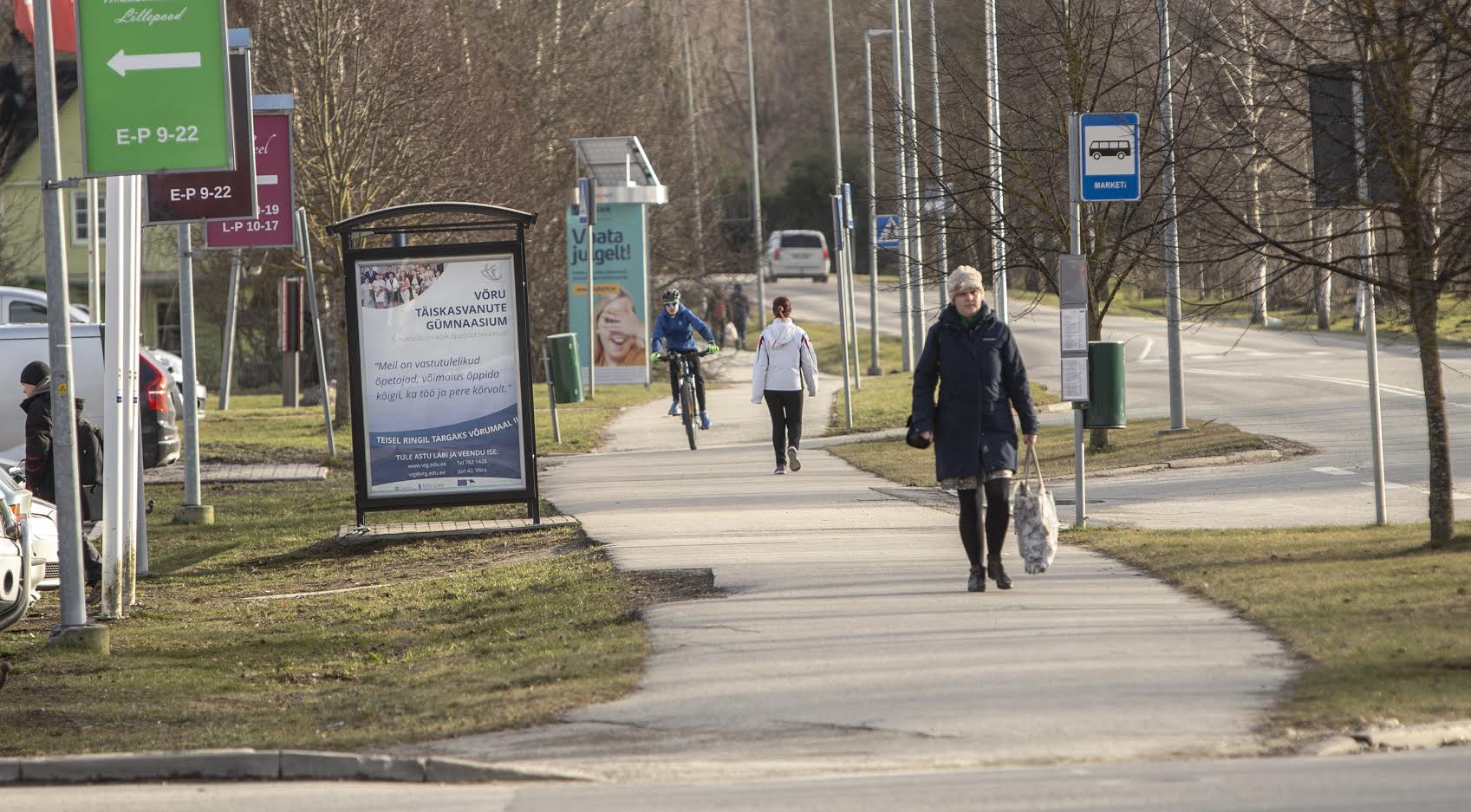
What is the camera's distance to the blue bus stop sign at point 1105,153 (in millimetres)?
13133

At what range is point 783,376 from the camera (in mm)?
18016

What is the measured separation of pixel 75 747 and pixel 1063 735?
14.1ft

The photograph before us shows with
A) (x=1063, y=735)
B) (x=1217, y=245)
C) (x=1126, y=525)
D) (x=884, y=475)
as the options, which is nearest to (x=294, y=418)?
(x=884, y=475)

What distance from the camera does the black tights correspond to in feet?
32.6

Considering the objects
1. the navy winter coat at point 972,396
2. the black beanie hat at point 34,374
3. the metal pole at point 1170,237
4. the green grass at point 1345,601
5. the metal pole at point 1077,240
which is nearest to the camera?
the green grass at point 1345,601

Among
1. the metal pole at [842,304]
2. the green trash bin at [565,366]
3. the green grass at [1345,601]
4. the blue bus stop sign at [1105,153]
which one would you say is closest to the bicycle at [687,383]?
the green trash bin at [565,366]

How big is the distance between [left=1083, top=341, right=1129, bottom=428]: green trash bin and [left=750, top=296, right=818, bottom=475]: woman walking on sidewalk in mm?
2722

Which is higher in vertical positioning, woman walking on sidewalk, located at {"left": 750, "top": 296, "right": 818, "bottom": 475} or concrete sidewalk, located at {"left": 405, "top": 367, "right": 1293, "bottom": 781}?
woman walking on sidewalk, located at {"left": 750, "top": 296, "right": 818, "bottom": 475}

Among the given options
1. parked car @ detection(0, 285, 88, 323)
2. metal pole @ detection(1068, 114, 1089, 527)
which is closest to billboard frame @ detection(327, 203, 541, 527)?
metal pole @ detection(1068, 114, 1089, 527)

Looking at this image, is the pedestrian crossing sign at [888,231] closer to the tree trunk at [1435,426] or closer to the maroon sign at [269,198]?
the maroon sign at [269,198]

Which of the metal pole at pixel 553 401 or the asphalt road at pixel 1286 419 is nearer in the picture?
the asphalt road at pixel 1286 419

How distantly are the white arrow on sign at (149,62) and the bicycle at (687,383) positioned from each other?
10666mm

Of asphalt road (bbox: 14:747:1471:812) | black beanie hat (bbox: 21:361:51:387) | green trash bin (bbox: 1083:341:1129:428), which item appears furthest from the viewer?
green trash bin (bbox: 1083:341:1129:428)

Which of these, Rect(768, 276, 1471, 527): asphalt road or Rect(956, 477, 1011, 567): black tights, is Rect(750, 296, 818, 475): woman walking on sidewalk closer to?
Rect(768, 276, 1471, 527): asphalt road
